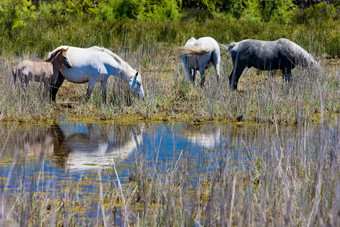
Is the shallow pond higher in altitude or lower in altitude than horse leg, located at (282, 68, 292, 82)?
lower

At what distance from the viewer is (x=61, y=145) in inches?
282

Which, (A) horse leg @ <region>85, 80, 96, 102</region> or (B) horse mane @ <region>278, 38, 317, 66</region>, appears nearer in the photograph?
(A) horse leg @ <region>85, 80, 96, 102</region>

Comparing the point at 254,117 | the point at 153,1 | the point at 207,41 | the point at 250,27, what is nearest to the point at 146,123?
the point at 254,117

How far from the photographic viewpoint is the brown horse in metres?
9.27

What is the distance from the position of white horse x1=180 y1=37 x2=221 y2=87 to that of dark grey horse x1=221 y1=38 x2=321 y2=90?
35cm

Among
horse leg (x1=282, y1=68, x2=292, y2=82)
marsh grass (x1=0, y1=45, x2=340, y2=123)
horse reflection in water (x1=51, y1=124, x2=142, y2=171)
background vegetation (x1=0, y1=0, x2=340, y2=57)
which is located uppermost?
background vegetation (x1=0, y1=0, x2=340, y2=57)

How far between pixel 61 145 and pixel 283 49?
5.25 metres

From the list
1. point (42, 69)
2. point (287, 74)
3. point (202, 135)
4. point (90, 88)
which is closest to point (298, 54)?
point (287, 74)

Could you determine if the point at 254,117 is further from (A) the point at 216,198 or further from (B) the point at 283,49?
(A) the point at 216,198

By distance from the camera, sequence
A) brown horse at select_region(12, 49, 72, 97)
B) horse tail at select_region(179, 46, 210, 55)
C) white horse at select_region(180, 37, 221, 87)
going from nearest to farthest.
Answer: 1. brown horse at select_region(12, 49, 72, 97)
2. horse tail at select_region(179, 46, 210, 55)
3. white horse at select_region(180, 37, 221, 87)

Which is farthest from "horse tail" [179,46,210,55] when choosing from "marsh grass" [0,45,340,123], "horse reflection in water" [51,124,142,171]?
"horse reflection in water" [51,124,142,171]

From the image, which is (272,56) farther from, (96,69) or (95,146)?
(95,146)

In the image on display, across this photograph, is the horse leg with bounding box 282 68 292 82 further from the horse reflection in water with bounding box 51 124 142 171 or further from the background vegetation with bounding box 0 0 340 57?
the horse reflection in water with bounding box 51 124 142 171

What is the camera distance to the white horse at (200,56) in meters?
11.0
